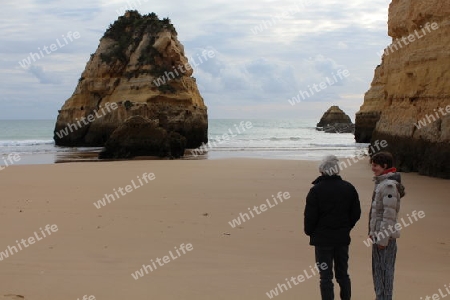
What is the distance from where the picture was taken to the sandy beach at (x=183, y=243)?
202 inches

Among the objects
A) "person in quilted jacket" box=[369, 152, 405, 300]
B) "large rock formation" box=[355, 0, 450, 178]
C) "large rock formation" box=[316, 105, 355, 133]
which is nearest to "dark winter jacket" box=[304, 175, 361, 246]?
"person in quilted jacket" box=[369, 152, 405, 300]

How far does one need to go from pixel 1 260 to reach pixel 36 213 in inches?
110

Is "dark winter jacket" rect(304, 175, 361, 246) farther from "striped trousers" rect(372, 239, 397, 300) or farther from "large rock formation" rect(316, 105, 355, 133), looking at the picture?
"large rock formation" rect(316, 105, 355, 133)

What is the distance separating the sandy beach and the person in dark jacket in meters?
0.71

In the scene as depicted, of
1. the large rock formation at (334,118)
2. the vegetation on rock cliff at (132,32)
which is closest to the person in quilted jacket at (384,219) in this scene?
the vegetation on rock cliff at (132,32)

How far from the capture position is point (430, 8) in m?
14.5

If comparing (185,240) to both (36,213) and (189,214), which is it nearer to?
(189,214)

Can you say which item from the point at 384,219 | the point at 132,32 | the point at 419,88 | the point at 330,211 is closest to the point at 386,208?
the point at 384,219

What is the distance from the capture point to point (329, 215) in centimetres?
431

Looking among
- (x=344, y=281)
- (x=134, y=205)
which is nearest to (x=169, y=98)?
(x=134, y=205)

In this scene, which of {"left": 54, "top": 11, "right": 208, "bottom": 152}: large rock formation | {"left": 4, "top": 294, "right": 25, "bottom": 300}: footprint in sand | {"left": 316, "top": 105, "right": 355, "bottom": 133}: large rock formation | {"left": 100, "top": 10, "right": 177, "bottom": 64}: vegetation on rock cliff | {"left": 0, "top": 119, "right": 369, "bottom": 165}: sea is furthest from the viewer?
{"left": 316, "top": 105, "right": 355, "bottom": 133}: large rock formation

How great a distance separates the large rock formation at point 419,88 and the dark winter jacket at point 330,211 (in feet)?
30.9

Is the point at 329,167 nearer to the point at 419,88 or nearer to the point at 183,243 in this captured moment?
the point at 183,243

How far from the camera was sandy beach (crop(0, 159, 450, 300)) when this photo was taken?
5.13 meters
